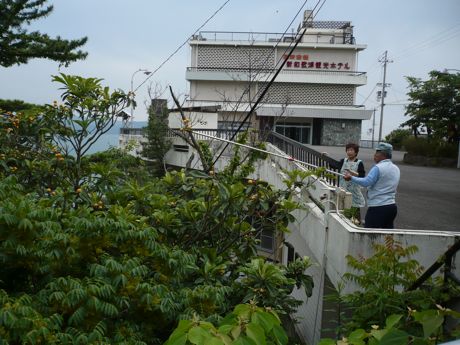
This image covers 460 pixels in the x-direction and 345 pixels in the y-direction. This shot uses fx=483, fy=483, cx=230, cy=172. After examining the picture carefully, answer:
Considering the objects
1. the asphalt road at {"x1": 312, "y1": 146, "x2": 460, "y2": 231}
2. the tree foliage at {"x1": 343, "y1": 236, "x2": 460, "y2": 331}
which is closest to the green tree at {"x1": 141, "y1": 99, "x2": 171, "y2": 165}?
the asphalt road at {"x1": 312, "y1": 146, "x2": 460, "y2": 231}

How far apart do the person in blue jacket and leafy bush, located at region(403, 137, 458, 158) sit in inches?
777

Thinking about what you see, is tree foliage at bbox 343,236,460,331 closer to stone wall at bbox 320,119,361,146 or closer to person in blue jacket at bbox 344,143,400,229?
person in blue jacket at bbox 344,143,400,229

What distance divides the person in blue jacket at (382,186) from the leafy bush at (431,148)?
19727mm

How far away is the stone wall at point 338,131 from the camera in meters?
43.6

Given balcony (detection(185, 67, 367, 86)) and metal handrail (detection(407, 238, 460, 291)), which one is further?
balcony (detection(185, 67, 367, 86))

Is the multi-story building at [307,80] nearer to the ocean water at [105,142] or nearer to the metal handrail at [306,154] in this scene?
the ocean water at [105,142]

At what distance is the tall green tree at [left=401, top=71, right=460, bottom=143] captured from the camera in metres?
24.2

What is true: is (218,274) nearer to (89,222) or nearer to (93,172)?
(89,222)

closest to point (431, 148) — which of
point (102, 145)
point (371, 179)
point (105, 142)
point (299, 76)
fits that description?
point (105, 142)

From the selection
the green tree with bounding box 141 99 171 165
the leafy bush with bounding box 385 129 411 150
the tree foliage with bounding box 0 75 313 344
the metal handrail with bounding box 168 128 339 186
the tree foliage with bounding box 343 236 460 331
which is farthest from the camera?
Result: the leafy bush with bounding box 385 129 411 150

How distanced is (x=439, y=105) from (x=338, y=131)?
62.7ft

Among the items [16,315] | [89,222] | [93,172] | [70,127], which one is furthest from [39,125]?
[16,315]

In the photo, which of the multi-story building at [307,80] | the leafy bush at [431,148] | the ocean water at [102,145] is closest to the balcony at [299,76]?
the multi-story building at [307,80]

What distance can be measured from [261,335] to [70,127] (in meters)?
4.34
